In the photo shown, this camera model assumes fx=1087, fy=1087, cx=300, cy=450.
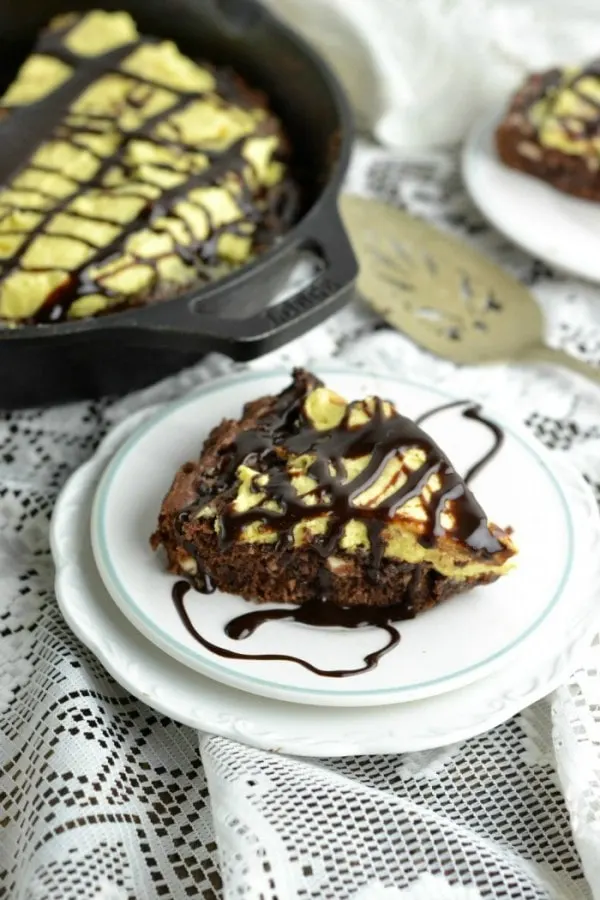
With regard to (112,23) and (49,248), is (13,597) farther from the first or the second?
(112,23)

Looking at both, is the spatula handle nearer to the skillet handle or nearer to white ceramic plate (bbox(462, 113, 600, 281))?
white ceramic plate (bbox(462, 113, 600, 281))

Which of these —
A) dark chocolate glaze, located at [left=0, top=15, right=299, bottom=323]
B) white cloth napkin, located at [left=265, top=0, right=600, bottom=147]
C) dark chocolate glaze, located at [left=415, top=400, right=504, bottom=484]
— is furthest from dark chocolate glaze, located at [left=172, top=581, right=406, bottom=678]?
white cloth napkin, located at [left=265, top=0, right=600, bottom=147]

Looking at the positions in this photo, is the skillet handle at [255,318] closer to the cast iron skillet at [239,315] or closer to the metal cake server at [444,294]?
the cast iron skillet at [239,315]

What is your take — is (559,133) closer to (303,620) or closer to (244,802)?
(303,620)

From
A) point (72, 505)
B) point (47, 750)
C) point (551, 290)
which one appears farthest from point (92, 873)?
point (551, 290)

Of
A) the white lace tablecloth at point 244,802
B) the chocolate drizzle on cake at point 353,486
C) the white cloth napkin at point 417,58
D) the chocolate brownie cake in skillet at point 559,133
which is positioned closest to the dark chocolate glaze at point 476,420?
the chocolate drizzle on cake at point 353,486

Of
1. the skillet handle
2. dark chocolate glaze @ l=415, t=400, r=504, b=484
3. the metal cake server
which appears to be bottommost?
the metal cake server
